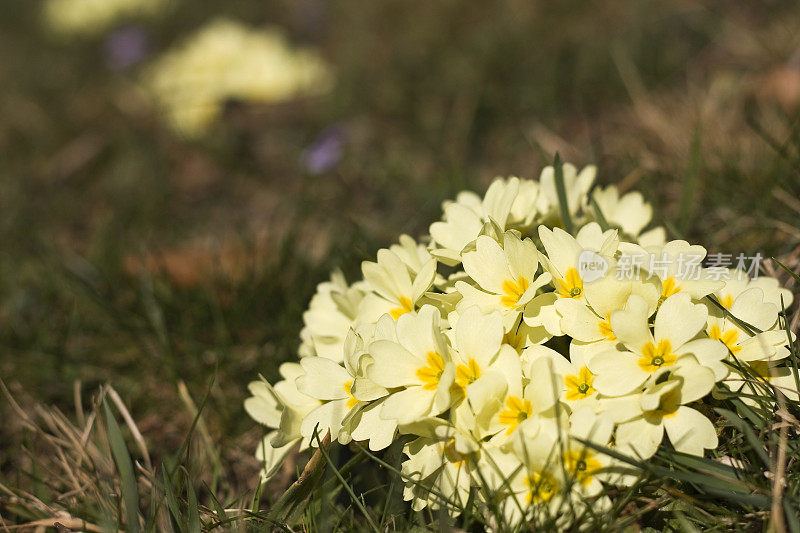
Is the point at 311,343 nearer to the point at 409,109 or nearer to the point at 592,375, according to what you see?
the point at 592,375

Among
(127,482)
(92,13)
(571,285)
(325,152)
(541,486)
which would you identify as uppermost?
(92,13)

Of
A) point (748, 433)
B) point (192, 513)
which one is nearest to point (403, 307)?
point (192, 513)

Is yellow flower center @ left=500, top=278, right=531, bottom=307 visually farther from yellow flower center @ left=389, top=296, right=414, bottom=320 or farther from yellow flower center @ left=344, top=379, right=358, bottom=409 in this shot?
yellow flower center @ left=344, top=379, right=358, bottom=409

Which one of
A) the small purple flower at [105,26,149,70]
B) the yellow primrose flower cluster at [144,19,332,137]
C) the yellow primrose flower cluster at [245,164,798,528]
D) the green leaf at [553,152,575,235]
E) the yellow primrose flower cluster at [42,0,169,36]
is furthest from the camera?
the yellow primrose flower cluster at [42,0,169,36]

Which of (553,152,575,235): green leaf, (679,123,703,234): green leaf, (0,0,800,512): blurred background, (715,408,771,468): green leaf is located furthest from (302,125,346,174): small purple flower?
(715,408,771,468): green leaf

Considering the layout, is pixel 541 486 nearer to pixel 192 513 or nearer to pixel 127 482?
pixel 192 513

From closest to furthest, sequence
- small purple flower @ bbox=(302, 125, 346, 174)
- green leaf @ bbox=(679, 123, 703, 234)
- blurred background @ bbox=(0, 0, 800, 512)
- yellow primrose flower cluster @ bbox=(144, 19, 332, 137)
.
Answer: green leaf @ bbox=(679, 123, 703, 234) → blurred background @ bbox=(0, 0, 800, 512) → small purple flower @ bbox=(302, 125, 346, 174) → yellow primrose flower cluster @ bbox=(144, 19, 332, 137)

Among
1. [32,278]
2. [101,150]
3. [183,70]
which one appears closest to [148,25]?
[183,70]
